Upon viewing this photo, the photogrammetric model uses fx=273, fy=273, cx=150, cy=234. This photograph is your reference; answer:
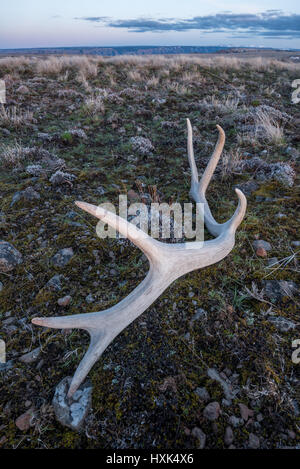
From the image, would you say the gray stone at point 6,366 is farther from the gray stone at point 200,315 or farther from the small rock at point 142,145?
the small rock at point 142,145

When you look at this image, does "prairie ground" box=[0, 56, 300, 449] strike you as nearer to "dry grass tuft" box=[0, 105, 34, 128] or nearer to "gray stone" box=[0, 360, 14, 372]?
"gray stone" box=[0, 360, 14, 372]

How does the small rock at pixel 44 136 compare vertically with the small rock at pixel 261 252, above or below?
above

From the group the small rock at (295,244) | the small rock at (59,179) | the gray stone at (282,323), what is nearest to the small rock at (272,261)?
the small rock at (295,244)

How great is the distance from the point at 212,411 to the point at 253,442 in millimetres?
233

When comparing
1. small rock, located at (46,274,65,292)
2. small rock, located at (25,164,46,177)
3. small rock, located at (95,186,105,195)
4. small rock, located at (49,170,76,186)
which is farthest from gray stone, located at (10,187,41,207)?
small rock, located at (46,274,65,292)

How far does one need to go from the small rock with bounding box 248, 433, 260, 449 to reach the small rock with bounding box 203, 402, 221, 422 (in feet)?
0.60

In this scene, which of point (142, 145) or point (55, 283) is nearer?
point (55, 283)

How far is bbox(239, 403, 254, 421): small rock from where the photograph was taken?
4.88 ft

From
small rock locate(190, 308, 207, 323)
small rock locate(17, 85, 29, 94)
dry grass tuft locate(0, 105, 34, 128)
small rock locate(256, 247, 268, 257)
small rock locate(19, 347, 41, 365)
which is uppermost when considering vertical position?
small rock locate(17, 85, 29, 94)

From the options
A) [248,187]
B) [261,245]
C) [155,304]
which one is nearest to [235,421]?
[155,304]

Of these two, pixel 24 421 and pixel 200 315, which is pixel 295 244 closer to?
pixel 200 315

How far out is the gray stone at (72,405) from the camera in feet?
4.84

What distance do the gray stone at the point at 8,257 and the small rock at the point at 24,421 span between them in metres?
1.24

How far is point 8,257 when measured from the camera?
7.95 feet
